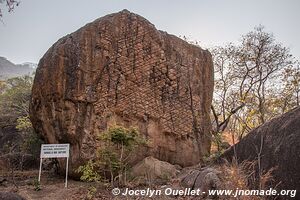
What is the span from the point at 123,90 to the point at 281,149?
629 centimetres

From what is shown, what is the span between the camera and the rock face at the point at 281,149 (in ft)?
16.5

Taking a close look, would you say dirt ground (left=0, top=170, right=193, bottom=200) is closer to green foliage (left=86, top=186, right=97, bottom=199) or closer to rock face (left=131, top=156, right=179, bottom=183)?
green foliage (left=86, top=186, right=97, bottom=199)

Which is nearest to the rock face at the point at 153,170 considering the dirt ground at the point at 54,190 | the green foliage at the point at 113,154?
the green foliage at the point at 113,154

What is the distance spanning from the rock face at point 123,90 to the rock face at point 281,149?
15.0 feet

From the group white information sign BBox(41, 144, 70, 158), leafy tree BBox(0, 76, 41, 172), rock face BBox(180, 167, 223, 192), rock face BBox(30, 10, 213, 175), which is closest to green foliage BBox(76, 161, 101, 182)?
rock face BBox(30, 10, 213, 175)

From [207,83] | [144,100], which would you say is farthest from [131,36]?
[207,83]

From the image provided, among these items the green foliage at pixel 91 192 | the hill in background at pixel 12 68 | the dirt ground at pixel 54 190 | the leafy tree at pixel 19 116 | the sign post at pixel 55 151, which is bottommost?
the dirt ground at pixel 54 190

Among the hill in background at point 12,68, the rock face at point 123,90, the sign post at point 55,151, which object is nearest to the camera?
the sign post at point 55,151

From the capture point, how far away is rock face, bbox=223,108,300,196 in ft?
16.5

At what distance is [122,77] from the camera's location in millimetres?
10750

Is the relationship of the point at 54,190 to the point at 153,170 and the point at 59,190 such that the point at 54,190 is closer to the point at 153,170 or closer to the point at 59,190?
the point at 59,190

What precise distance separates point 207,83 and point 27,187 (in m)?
7.88

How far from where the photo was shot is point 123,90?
10609mm

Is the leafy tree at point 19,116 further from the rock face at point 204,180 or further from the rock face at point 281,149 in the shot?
the rock face at point 281,149
